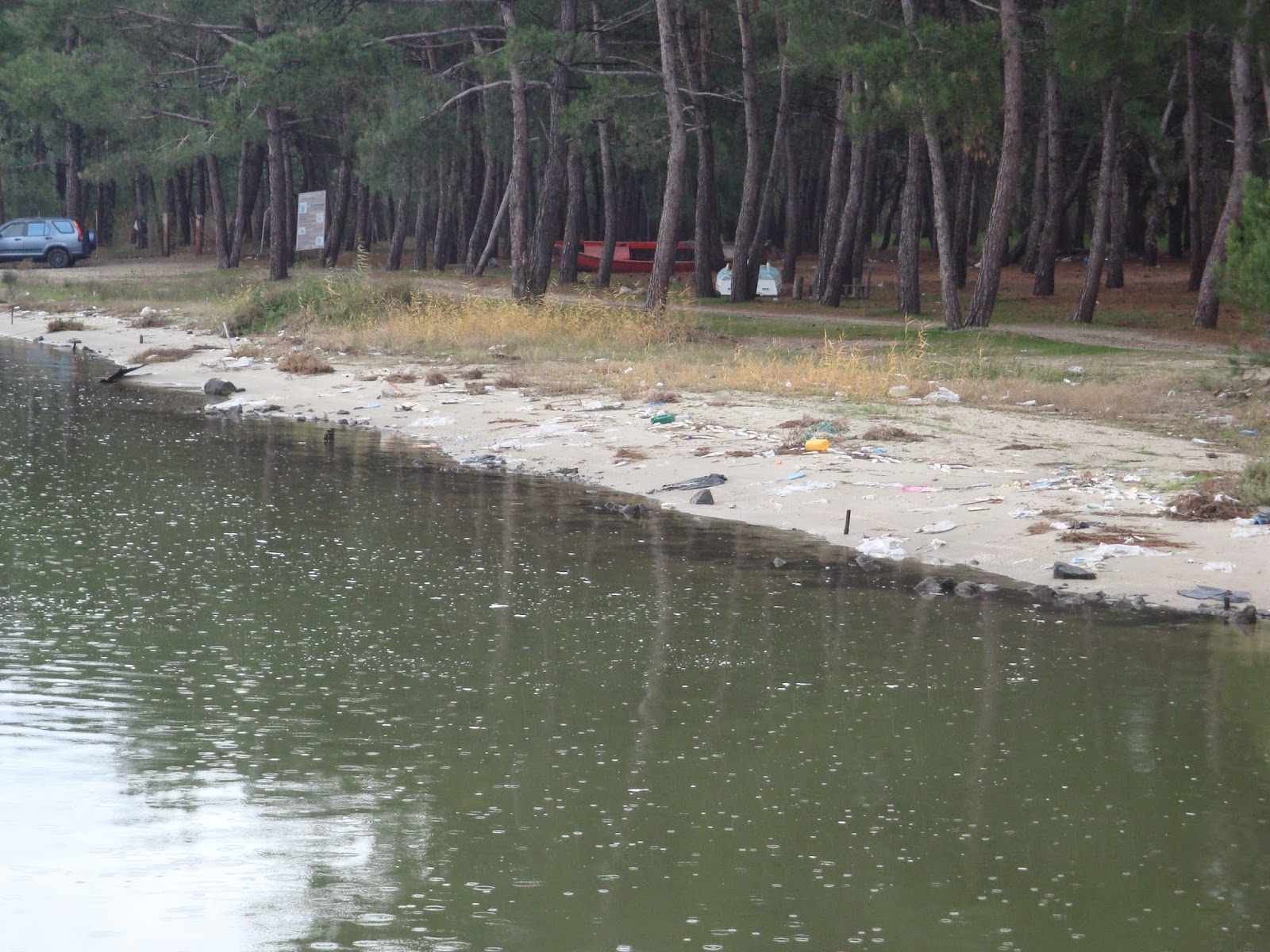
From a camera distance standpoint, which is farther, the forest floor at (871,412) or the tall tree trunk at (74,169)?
the tall tree trunk at (74,169)

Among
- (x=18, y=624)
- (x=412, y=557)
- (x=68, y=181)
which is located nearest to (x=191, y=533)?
(x=412, y=557)

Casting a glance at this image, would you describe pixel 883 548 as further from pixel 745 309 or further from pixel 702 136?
pixel 702 136

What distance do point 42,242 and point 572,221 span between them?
17507 millimetres

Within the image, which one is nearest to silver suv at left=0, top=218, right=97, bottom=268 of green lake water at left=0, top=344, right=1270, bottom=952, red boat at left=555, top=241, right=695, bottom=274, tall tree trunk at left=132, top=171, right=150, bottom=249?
tall tree trunk at left=132, top=171, right=150, bottom=249

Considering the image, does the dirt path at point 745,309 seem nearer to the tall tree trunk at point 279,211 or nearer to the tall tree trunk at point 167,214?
the tall tree trunk at point 279,211

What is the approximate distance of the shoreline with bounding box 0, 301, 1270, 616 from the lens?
10523 millimetres

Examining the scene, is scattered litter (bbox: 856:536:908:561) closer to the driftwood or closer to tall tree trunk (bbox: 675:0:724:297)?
the driftwood

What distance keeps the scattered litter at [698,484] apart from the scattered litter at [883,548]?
2.47 m

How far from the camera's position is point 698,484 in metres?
13.8

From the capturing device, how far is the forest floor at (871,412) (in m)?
11.2

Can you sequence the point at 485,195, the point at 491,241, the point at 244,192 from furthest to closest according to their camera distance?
the point at 244,192
the point at 485,195
the point at 491,241

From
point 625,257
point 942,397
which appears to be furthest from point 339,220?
point 942,397

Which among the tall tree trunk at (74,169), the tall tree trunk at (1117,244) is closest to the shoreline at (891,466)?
the tall tree trunk at (1117,244)

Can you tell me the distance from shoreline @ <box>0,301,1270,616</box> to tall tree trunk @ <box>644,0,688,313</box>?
23.5 feet
